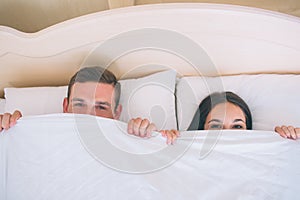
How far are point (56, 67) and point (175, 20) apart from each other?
50cm

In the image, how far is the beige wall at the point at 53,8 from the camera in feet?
→ 4.80

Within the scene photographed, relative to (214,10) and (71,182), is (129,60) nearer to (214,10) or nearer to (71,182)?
(214,10)

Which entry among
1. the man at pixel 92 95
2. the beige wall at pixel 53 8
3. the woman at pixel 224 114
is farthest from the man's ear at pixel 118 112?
the beige wall at pixel 53 8

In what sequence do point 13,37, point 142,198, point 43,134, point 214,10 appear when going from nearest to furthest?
point 142,198, point 43,134, point 214,10, point 13,37

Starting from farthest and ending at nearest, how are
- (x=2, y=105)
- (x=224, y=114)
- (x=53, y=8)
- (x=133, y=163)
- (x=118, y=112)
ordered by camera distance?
(x=53, y=8) < (x=2, y=105) < (x=118, y=112) < (x=224, y=114) < (x=133, y=163)

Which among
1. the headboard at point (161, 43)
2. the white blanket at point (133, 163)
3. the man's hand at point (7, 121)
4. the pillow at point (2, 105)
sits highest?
the headboard at point (161, 43)

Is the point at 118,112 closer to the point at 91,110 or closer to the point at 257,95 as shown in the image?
the point at 91,110

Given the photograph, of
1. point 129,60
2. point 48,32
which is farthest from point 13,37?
point 129,60

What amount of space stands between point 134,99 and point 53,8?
70cm

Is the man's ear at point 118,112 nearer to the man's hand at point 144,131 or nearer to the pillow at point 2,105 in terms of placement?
the man's hand at point 144,131

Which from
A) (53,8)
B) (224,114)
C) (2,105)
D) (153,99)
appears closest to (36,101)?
(2,105)

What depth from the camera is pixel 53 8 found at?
1519mm

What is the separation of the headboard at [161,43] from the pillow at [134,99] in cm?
7

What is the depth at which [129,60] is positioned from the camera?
4.00ft
